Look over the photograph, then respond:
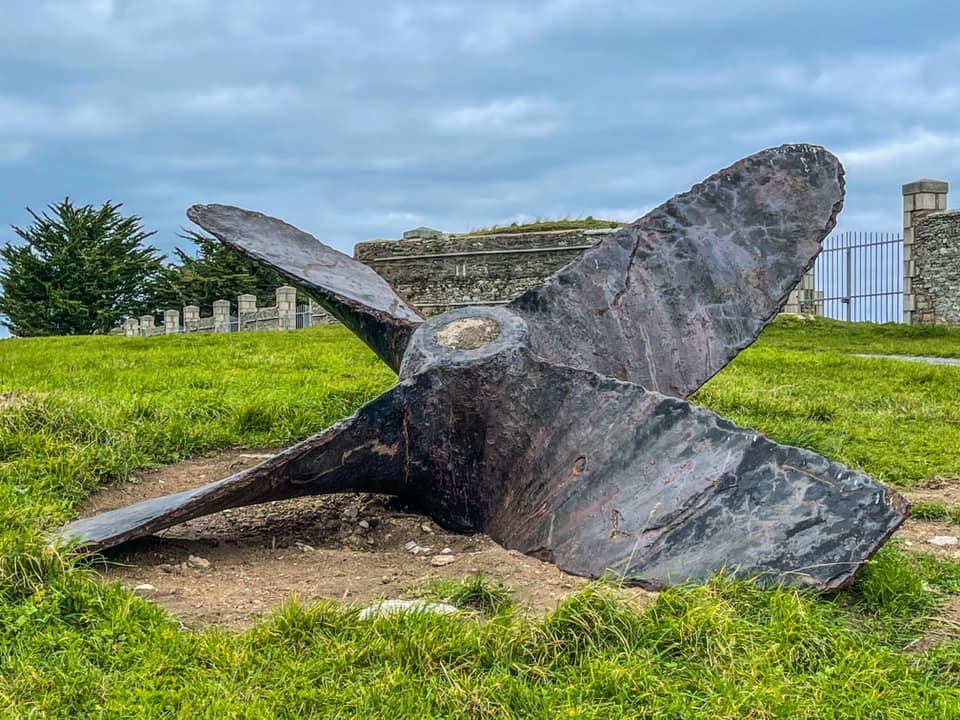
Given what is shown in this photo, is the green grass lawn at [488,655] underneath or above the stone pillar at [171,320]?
underneath

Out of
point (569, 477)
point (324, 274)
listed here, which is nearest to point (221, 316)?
point (324, 274)

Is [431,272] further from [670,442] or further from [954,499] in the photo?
[670,442]

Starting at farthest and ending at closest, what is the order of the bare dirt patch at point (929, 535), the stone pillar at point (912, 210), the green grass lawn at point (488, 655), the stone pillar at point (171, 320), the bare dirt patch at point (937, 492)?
the stone pillar at point (171, 320)
the stone pillar at point (912, 210)
the bare dirt patch at point (937, 492)
the bare dirt patch at point (929, 535)
the green grass lawn at point (488, 655)

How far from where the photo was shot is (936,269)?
2031 centimetres

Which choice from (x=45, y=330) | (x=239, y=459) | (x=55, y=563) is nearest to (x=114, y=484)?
(x=239, y=459)

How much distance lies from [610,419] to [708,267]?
1351 millimetres

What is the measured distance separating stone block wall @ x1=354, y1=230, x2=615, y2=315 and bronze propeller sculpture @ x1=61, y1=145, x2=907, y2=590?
14.0 m

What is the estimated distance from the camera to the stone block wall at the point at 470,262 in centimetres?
1911

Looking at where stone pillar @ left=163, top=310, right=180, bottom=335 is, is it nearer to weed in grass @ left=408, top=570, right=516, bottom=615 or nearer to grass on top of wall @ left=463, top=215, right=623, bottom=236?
grass on top of wall @ left=463, top=215, right=623, bottom=236

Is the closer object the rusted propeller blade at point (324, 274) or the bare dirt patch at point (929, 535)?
the bare dirt patch at point (929, 535)

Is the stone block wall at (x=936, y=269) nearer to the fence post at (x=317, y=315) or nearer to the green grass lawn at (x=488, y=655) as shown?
the fence post at (x=317, y=315)

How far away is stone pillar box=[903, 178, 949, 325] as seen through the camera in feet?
68.0

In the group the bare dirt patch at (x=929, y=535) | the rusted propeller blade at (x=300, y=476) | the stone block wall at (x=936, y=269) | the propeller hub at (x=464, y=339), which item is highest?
the stone block wall at (x=936, y=269)

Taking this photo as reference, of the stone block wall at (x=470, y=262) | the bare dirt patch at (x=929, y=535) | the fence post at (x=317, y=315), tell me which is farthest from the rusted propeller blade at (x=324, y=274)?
the fence post at (x=317, y=315)
